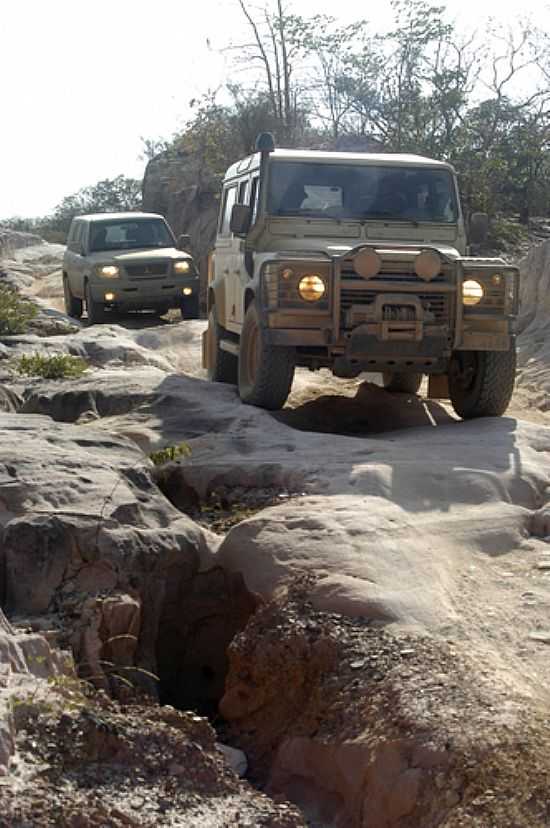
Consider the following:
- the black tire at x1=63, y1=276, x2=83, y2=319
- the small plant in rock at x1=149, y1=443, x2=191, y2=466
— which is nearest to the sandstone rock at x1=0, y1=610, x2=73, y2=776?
the small plant in rock at x1=149, y1=443, x2=191, y2=466

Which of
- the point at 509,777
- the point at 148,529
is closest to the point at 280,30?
the point at 148,529

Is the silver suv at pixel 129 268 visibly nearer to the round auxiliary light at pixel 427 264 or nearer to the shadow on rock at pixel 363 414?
the shadow on rock at pixel 363 414

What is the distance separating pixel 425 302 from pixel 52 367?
10.2 feet

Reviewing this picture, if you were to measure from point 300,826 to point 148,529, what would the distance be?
1.83 meters

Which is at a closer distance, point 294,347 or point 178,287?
point 294,347

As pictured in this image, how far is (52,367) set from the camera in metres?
9.53

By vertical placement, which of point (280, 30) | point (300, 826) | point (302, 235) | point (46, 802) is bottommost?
point (300, 826)

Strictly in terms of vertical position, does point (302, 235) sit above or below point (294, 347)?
above

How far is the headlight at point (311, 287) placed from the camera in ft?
25.5

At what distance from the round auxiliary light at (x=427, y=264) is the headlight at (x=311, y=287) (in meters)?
0.59

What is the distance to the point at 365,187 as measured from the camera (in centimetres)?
879

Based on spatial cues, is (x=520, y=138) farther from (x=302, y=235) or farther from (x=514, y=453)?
(x=514, y=453)

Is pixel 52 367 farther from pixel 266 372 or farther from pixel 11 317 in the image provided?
pixel 11 317

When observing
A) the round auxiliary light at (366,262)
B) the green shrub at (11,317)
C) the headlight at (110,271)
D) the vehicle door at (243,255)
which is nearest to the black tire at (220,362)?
the vehicle door at (243,255)
